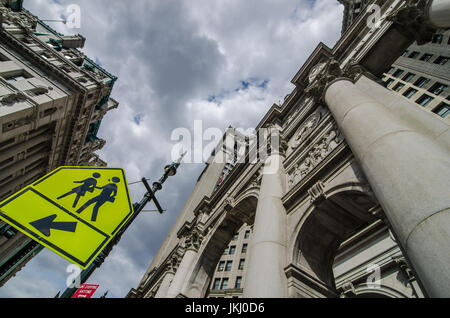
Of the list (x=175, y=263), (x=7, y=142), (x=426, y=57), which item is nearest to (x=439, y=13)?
(x=175, y=263)

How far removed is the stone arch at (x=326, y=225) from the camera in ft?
25.1

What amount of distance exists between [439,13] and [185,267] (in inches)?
672

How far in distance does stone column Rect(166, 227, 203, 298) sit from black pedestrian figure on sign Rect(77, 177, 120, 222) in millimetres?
10075

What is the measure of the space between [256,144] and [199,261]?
9735mm

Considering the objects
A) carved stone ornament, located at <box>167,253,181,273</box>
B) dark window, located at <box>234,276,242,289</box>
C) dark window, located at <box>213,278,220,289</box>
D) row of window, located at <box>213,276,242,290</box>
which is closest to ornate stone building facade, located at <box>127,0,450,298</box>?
carved stone ornament, located at <box>167,253,181,273</box>

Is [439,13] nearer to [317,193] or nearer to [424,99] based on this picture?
[317,193]

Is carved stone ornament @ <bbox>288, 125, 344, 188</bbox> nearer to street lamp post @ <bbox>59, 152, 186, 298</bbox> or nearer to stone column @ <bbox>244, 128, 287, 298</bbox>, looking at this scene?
stone column @ <bbox>244, 128, 287, 298</bbox>

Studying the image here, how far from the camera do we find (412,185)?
384 centimetres

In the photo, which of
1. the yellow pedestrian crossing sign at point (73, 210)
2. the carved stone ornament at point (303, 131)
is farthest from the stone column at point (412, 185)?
the carved stone ornament at point (303, 131)

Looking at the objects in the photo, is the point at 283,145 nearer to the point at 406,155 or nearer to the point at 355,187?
the point at 355,187

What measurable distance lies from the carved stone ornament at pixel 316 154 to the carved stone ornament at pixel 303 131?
1894 mm

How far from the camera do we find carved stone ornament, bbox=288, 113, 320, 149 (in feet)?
42.4

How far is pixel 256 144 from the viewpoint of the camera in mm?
19109

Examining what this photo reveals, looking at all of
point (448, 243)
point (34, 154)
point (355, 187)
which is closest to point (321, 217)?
point (355, 187)
